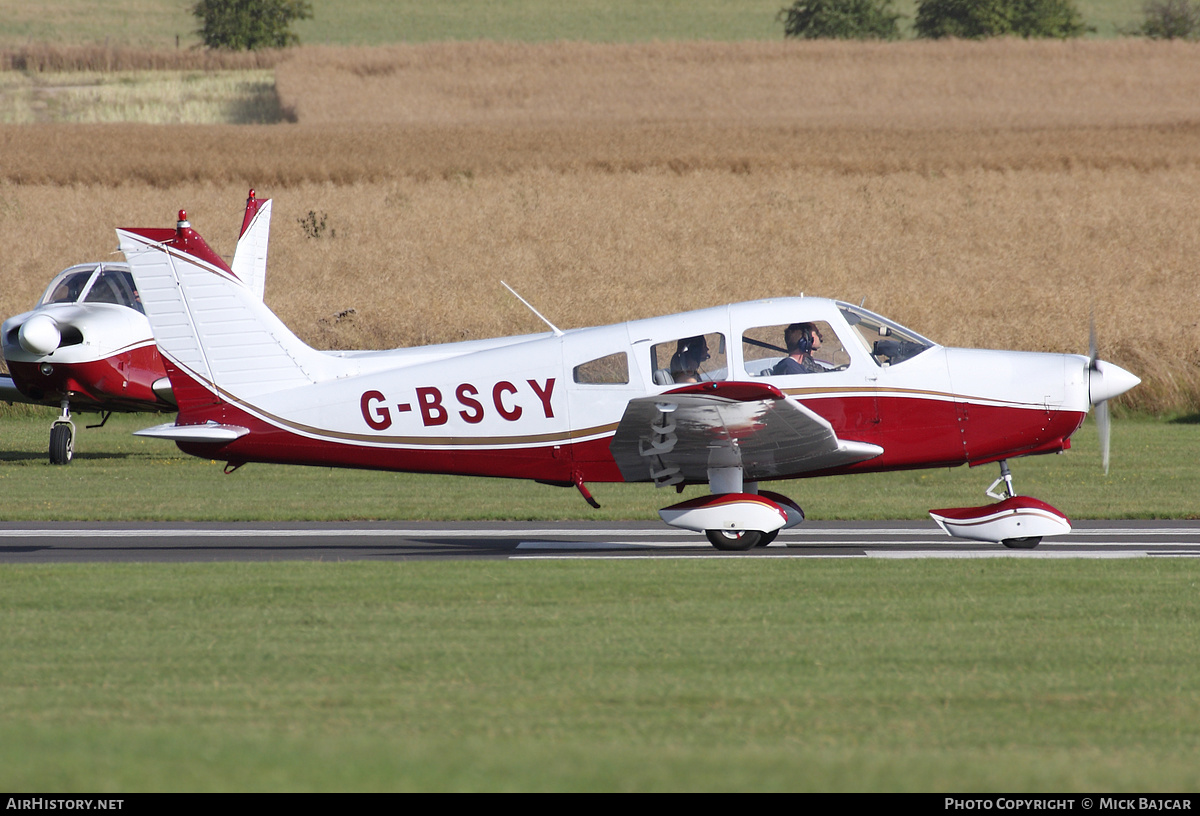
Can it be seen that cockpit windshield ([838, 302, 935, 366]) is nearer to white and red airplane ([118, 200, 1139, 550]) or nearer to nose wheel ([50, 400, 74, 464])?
white and red airplane ([118, 200, 1139, 550])

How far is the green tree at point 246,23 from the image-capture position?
83.1 metres

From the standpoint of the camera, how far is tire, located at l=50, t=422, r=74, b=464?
1831 cm

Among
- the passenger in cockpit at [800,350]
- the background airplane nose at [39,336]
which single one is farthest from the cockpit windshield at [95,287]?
the passenger in cockpit at [800,350]

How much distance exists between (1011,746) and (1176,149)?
46.8 meters

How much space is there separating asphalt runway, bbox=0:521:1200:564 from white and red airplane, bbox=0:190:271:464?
Result: 477 centimetres

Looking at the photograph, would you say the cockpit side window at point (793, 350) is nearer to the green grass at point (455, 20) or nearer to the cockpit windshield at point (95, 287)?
the cockpit windshield at point (95, 287)

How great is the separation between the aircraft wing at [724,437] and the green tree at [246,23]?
78.2 meters

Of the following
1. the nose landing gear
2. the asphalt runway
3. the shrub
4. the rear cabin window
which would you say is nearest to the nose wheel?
the asphalt runway

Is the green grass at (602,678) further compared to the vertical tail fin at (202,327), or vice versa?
the vertical tail fin at (202,327)

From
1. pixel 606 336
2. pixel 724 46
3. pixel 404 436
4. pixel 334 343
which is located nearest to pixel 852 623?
pixel 606 336

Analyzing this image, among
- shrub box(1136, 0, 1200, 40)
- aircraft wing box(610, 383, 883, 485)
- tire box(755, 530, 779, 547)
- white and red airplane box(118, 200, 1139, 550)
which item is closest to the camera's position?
aircraft wing box(610, 383, 883, 485)

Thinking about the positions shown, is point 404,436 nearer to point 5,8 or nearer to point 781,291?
point 781,291

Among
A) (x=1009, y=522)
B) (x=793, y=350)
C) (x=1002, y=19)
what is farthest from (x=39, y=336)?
(x=1002, y=19)

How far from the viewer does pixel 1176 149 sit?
155 ft
